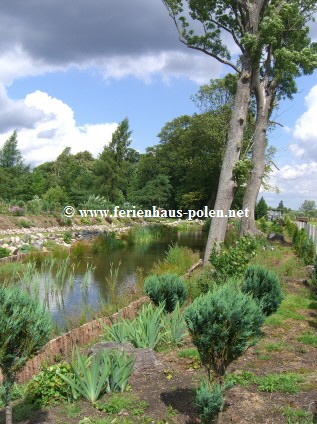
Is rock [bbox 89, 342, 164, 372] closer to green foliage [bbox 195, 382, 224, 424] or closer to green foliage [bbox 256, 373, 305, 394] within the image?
green foliage [bbox 256, 373, 305, 394]

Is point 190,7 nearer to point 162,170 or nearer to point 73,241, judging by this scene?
point 73,241

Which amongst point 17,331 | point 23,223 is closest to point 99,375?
point 17,331

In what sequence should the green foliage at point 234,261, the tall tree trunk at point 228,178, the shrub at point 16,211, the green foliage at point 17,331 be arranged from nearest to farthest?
the green foliage at point 17,331, the green foliage at point 234,261, the tall tree trunk at point 228,178, the shrub at point 16,211

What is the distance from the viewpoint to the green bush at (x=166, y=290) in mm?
6703

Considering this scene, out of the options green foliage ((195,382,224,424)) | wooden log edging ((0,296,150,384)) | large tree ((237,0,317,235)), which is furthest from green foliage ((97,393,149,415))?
large tree ((237,0,317,235))

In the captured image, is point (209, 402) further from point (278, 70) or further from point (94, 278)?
point (278, 70)

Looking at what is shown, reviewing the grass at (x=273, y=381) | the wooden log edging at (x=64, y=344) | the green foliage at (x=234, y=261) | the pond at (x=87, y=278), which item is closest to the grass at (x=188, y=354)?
the grass at (x=273, y=381)

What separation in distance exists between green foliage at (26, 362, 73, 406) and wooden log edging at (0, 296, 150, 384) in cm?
57

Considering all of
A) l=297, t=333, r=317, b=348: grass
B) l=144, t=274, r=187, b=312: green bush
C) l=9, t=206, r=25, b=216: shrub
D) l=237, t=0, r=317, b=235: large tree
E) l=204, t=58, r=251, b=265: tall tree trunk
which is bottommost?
l=297, t=333, r=317, b=348: grass

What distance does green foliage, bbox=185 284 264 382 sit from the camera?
3.48 meters

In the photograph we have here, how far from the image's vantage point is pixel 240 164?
11695 millimetres

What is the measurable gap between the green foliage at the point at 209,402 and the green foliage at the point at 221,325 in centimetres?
23

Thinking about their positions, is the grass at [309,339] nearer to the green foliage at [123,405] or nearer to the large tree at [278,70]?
the green foliage at [123,405]

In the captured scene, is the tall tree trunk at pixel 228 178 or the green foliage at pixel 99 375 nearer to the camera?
the green foliage at pixel 99 375
